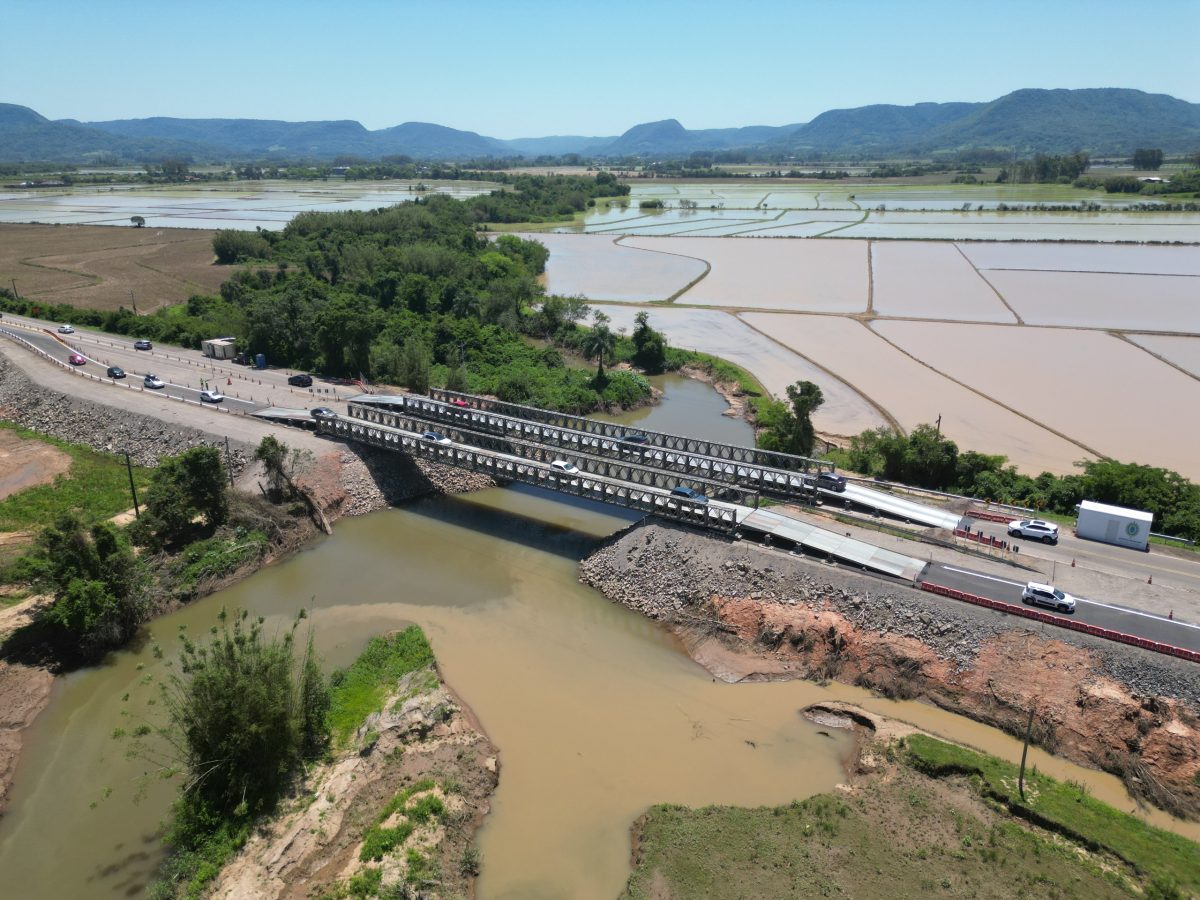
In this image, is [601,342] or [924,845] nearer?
[924,845]

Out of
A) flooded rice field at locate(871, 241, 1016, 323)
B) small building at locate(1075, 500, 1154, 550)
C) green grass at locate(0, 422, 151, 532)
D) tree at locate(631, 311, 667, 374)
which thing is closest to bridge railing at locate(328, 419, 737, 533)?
green grass at locate(0, 422, 151, 532)

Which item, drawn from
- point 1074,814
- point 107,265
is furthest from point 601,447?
point 107,265

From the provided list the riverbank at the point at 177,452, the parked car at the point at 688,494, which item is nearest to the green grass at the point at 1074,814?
the parked car at the point at 688,494

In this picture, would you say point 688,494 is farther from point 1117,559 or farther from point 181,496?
point 181,496

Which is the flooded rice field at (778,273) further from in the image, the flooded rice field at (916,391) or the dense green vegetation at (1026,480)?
the dense green vegetation at (1026,480)

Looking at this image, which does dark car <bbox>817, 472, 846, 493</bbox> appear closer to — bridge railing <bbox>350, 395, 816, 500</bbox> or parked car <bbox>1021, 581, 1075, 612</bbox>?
bridge railing <bbox>350, 395, 816, 500</bbox>
